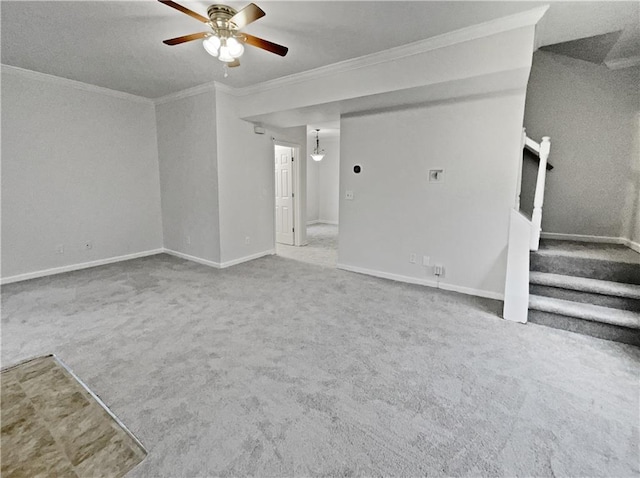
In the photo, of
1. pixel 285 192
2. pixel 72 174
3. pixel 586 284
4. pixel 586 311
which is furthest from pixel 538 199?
pixel 72 174

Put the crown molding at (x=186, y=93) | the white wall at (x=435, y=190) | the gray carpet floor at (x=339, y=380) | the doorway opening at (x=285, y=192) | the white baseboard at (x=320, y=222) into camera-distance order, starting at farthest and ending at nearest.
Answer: the white baseboard at (x=320, y=222), the doorway opening at (x=285, y=192), the crown molding at (x=186, y=93), the white wall at (x=435, y=190), the gray carpet floor at (x=339, y=380)

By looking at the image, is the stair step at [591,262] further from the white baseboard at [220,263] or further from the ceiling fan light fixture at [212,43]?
the white baseboard at [220,263]

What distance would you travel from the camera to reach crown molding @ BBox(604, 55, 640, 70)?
3.59 meters

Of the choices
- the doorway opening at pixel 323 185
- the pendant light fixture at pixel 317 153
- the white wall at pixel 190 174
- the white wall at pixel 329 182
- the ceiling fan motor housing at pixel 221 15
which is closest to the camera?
the ceiling fan motor housing at pixel 221 15

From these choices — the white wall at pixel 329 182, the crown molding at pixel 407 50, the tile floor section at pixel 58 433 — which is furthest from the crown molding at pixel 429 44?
the white wall at pixel 329 182

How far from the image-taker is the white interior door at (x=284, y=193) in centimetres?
628

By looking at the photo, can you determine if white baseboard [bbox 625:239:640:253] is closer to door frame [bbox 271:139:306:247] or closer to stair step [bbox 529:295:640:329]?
stair step [bbox 529:295:640:329]

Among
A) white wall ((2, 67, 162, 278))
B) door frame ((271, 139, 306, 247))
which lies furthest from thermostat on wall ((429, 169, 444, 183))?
white wall ((2, 67, 162, 278))

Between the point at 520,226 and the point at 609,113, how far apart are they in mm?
2404

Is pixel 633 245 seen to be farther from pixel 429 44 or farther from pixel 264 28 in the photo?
pixel 264 28

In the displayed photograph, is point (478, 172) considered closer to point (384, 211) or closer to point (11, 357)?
point (384, 211)

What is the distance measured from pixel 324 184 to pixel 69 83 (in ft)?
22.0

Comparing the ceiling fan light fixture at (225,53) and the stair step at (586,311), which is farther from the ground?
the ceiling fan light fixture at (225,53)

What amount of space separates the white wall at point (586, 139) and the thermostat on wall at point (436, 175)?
4.71 feet
